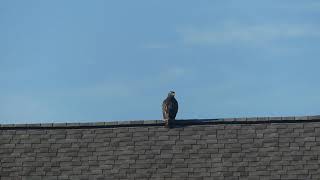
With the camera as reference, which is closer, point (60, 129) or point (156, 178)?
point (156, 178)

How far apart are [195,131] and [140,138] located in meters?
1.77

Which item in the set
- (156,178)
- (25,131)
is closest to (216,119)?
(156,178)

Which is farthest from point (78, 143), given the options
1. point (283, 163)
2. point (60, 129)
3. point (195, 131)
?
point (283, 163)

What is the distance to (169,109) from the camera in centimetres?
→ 4169

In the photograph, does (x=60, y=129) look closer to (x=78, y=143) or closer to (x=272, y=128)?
(x=78, y=143)

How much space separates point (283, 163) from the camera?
39.1 meters

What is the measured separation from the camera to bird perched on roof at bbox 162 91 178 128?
41438 mm

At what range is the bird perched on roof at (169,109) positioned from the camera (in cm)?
4144

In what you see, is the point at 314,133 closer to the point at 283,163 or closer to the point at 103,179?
the point at 283,163

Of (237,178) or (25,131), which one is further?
(25,131)

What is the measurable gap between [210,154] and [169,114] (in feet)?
7.68

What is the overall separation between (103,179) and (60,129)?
11.2 feet

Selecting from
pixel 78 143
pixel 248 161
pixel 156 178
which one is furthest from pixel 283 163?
pixel 78 143

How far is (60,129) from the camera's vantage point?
42.0 meters
